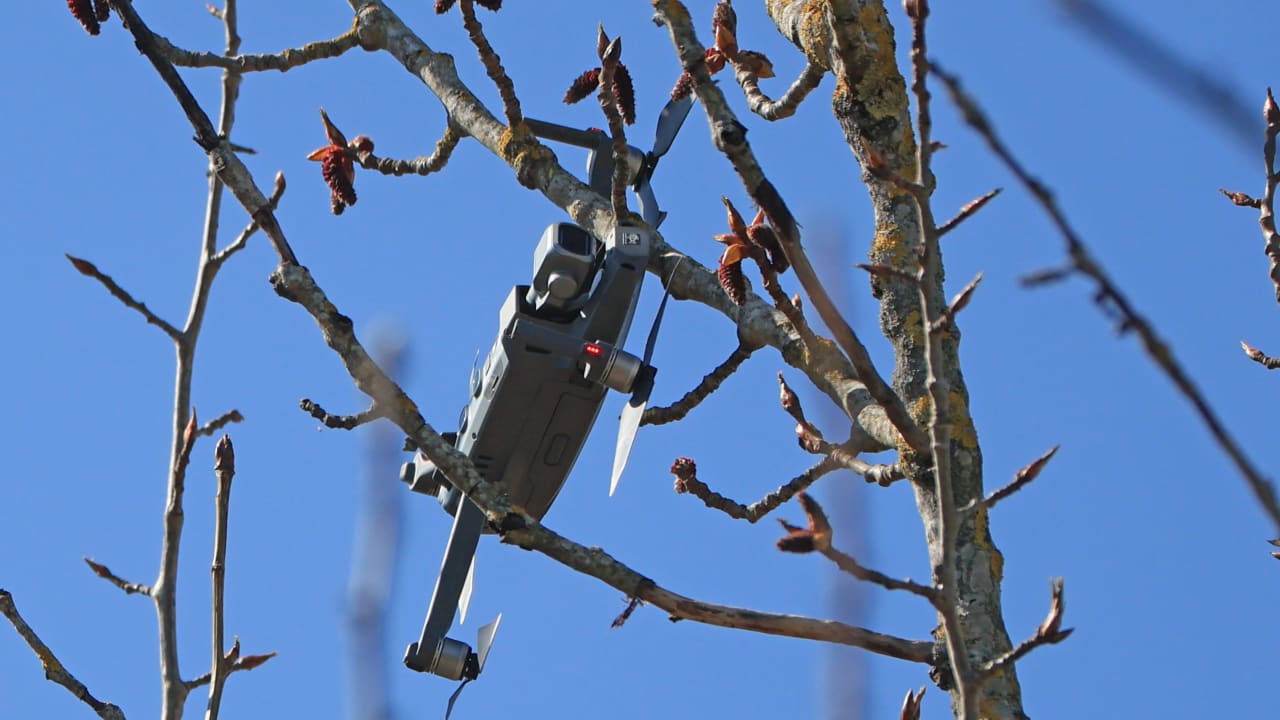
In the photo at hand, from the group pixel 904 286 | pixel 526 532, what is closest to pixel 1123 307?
pixel 526 532

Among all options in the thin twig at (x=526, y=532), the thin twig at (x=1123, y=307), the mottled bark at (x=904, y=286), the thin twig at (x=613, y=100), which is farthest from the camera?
the thin twig at (x=613, y=100)

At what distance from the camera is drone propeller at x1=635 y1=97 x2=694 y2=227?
3367 mm

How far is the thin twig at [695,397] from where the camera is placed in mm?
3463

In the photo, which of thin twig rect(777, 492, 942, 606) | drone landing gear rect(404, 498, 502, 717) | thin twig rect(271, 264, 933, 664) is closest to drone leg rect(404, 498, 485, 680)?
drone landing gear rect(404, 498, 502, 717)

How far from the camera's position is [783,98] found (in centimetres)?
353

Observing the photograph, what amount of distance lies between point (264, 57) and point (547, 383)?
1394 mm

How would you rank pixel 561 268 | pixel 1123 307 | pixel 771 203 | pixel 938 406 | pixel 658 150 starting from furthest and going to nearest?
pixel 658 150 → pixel 561 268 → pixel 771 203 → pixel 938 406 → pixel 1123 307

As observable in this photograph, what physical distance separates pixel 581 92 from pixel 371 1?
95cm

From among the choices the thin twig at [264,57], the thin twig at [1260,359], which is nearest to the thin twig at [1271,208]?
the thin twig at [1260,359]

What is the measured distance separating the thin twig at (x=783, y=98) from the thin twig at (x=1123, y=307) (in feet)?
7.13

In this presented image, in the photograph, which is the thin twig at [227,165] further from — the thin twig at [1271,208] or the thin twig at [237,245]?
the thin twig at [1271,208]

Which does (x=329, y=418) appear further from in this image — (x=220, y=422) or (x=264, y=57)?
(x=264, y=57)

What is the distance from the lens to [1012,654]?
1.97 metres

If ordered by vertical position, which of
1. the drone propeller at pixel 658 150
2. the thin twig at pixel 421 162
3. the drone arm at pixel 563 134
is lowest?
the drone propeller at pixel 658 150
